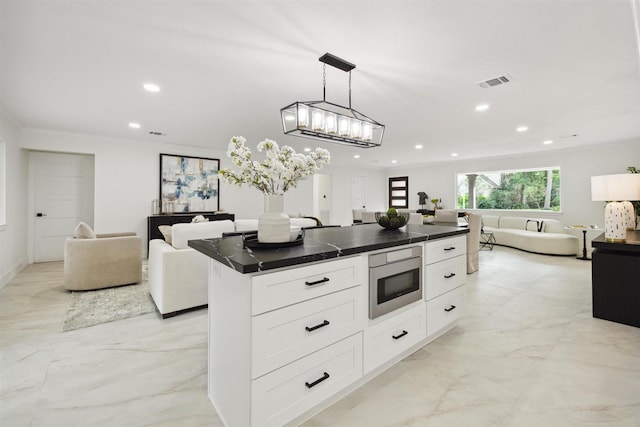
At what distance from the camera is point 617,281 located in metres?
2.81

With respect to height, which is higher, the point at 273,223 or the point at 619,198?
the point at 619,198

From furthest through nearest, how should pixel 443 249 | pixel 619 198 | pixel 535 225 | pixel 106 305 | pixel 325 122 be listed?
1. pixel 535 225
2. pixel 106 305
3. pixel 619 198
4. pixel 325 122
5. pixel 443 249

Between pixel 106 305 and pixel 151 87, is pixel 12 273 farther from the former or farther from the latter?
pixel 151 87

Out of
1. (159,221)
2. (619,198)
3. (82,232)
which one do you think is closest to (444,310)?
(619,198)

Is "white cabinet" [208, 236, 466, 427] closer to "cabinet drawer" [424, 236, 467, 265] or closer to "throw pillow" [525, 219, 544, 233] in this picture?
"cabinet drawer" [424, 236, 467, 265]

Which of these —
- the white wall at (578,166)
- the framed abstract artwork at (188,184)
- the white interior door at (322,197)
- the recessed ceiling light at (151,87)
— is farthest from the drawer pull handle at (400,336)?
the white interior door at (322,197)

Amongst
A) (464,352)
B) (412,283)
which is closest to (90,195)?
(412,283)

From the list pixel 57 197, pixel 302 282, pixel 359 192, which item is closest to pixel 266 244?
pixel 302 282

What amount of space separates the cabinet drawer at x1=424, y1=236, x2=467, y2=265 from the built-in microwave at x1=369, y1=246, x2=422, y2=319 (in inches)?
5.6

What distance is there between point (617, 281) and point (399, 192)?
8.26 metres

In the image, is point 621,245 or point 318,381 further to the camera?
point 621,245

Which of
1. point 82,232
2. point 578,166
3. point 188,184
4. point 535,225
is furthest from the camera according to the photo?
point 535,225

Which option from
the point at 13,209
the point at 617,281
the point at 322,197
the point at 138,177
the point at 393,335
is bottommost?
the point at 393,335

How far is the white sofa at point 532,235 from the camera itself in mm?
6160
